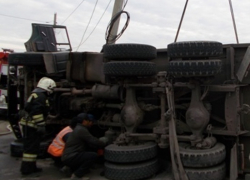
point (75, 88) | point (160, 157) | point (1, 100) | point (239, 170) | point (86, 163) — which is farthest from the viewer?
point (1, 100)

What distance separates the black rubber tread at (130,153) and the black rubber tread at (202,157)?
50 cm

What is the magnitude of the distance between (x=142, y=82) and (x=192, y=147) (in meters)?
1.34

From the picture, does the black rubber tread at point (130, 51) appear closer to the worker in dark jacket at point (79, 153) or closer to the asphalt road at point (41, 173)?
the worker in dark jacket at point (79, 153)

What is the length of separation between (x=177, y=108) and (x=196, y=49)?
1.02 m

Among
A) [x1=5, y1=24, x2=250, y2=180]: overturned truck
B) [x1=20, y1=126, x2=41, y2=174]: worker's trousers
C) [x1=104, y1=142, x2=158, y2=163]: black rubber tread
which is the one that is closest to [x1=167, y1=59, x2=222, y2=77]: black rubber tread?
[x1=5, y1=24, x2=250, y2=180]: overturned truck

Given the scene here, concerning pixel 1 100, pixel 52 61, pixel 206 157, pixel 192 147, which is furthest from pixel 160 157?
pixel 1 100

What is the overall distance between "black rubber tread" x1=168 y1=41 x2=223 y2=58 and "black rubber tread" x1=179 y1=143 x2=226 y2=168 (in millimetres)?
1237

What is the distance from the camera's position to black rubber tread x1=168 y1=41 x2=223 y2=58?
429 cm

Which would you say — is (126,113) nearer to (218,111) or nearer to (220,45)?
(218,111)

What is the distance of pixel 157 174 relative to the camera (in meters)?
4.81

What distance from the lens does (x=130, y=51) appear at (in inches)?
188

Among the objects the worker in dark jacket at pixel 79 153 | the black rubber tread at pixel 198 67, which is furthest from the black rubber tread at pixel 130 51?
the worker in dark jacket at pixel 79 153

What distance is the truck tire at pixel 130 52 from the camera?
189 inches

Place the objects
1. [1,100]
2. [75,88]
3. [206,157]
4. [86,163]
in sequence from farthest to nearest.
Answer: [1,100]
[75,88]
[86,163]
[206,157]
